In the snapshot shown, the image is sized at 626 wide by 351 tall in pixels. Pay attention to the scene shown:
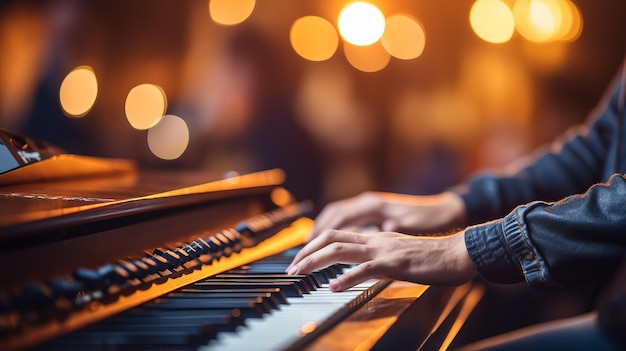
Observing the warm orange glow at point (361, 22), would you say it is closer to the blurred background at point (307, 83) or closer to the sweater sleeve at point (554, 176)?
the blurred background at point (307, 83)

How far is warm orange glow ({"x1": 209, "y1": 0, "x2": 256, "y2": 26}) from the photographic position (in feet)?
15.1

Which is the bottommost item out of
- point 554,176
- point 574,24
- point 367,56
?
point 554,176

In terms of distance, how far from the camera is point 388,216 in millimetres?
1721

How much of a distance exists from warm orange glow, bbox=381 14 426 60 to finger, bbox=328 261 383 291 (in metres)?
3.50

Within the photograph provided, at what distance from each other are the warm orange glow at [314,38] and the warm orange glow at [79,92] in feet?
4.63

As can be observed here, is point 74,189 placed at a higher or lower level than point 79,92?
lower

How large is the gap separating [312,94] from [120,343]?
3.79 meters

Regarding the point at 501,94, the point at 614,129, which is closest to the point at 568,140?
the point at 614,129

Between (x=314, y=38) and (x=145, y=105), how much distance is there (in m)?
1.31

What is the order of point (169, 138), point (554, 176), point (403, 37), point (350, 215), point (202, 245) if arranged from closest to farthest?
point (202, 245), point (350, 215), point (554, 176), point (403, 37), point (169, 138)

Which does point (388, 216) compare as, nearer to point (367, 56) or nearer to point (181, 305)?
point (181, 305)

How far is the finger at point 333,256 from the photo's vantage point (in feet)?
3.53

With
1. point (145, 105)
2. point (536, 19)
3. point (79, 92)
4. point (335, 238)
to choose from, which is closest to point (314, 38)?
point (145, 105)

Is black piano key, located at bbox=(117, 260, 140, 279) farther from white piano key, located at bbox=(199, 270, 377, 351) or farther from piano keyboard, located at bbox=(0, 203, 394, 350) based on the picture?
white piano key, located at bbox=(199, 270, 377, 351)
